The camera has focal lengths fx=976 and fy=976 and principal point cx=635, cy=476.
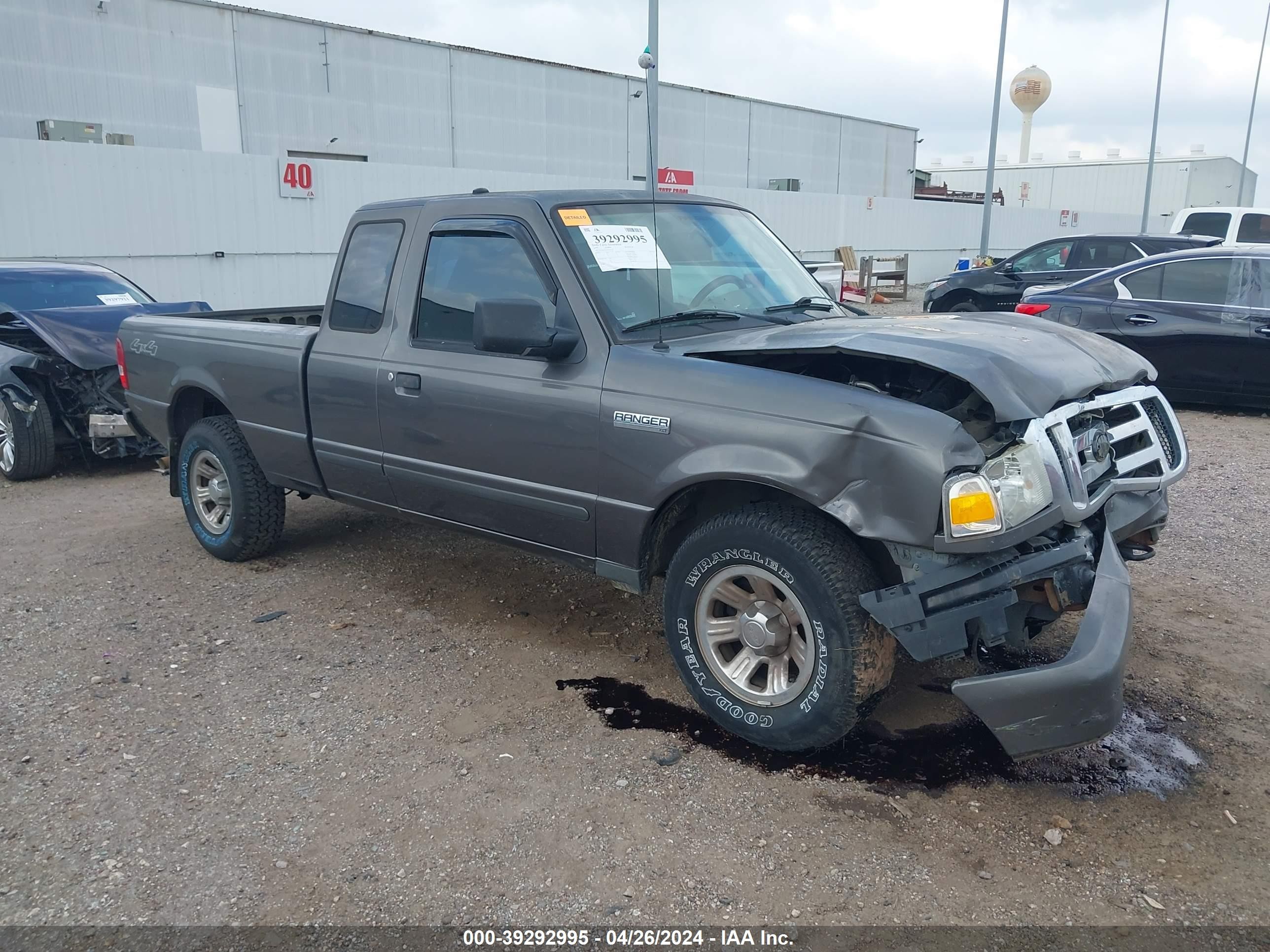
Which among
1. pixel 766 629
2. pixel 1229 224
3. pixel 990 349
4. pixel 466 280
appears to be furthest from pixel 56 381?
pixel 1229 224

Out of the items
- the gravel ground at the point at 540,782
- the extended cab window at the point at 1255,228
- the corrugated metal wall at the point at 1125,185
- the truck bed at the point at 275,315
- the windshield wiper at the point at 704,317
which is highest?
the corrugated metal wall at the point at 1125,185

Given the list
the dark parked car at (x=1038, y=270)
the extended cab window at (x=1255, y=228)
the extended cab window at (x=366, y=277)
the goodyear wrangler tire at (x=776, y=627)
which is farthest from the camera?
the extended cab window at (x=1255, y=228)

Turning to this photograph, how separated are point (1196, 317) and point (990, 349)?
6.83 m

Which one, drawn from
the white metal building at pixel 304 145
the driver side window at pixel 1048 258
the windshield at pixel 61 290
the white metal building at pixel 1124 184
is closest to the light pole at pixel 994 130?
the white metal building at pixel 304 145

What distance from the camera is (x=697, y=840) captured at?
3.02m

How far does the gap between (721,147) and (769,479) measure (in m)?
36.2

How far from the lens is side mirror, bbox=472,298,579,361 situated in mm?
3666

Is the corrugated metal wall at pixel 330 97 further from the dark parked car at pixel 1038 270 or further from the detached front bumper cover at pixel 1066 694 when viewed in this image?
the detached front bumper cover at pixel 1066 694

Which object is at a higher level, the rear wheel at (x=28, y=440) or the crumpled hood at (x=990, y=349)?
the crumpled hood at (x=990, y=349)

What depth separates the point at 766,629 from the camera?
11.2 feet

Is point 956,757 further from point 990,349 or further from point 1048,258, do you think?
point 1048,258

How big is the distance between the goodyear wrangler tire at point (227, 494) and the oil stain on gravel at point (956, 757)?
2.78 m

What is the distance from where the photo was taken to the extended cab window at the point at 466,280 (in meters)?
4.16

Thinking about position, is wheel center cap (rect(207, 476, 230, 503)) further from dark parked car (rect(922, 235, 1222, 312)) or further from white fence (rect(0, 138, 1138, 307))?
dark parked car (rect(922, 235, 1222, 312))
